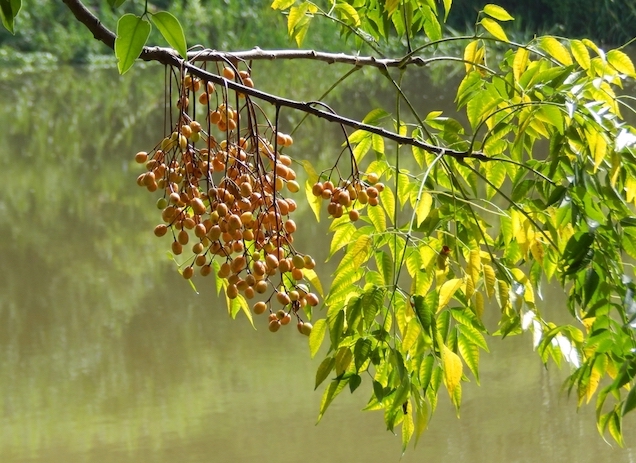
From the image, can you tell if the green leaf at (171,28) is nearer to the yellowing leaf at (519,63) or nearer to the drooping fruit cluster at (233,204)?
the drooping fruit cluster at (233,204)

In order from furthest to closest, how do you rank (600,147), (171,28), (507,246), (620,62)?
(507,246)
(620,62)
(600,147)
(171,28)

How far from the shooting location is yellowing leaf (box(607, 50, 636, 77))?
2.03ft

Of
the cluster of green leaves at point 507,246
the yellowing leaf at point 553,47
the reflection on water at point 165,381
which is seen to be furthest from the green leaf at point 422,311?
the reflection on water at point 165,381

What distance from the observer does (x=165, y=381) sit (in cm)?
185

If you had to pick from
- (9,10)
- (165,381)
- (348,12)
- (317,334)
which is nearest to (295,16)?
(348,12)

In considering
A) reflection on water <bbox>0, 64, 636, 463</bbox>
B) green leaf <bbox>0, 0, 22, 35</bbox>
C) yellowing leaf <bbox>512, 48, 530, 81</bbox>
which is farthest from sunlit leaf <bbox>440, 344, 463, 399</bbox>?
reflection on water <bbox>0, 64, 636, 463</bbox>

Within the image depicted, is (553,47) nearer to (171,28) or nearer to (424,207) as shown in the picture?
(424,207)

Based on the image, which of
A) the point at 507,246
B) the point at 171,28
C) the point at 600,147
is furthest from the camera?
the point at 507,246

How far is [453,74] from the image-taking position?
595 cm

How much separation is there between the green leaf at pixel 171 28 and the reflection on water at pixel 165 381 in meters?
1.22

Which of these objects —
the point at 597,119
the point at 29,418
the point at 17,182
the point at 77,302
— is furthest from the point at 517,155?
the point at 17,182

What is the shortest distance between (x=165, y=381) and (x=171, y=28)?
1540 millimetres

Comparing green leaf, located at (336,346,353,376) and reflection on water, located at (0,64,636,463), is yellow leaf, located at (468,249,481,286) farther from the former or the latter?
reflection on water, located at (0,64,636,463)

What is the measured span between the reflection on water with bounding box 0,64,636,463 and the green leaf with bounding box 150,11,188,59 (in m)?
1.22
